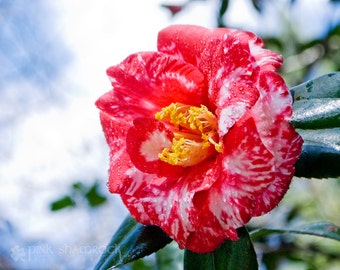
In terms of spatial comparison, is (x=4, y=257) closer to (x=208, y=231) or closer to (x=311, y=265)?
(x=311, y=265)

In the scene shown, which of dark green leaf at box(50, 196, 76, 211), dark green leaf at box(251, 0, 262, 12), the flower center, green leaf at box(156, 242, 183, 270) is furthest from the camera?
dark green leaf at box(50, 196, 76, 211)

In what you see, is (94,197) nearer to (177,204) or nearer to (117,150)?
(117,150)

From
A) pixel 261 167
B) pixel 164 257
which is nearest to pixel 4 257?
pixel 164 257

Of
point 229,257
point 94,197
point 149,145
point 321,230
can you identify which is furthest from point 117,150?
point 94,197

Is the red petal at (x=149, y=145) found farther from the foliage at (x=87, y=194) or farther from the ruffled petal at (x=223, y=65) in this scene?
the foliage at (x=87, y=194)

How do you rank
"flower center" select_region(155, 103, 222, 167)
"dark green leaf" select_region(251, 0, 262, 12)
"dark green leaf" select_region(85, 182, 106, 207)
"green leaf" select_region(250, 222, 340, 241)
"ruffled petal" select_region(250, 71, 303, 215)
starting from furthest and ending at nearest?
"dark green leaf" select_region(85, 182, 106, 207) → "dark green leaf" select_region(251, 0, 262, 12) → "green leaf" select_region(250, 222, 340, 241) → "flower center" select_region(155, 103, 222, 167) → "ruffled petal" select_region(250, 71, 303, 215)

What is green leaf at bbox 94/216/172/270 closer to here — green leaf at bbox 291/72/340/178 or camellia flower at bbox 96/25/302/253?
camellia flower at bbox 96/25/302/253

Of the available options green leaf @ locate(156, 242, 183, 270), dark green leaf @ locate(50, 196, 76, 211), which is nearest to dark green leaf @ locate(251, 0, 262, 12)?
green leaf @ locate(156, 242, 183, 270)
